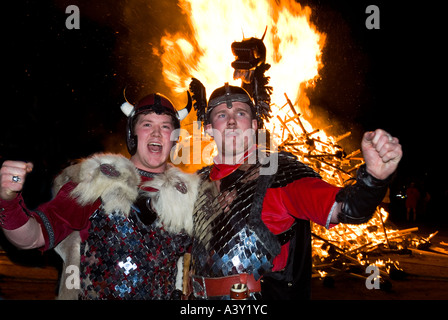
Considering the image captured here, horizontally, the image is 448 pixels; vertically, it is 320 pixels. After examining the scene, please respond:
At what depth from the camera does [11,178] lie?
187cm

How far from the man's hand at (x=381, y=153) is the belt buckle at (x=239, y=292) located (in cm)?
124

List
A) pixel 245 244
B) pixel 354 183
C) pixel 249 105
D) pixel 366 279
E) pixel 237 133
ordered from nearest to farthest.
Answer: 1. pixel 354 183
2. pixel 245 244
3. pixel 237 133
4. pixel 249 105
5. pixel 366 279

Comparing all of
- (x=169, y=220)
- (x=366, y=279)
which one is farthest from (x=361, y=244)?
(x=169, y=220)

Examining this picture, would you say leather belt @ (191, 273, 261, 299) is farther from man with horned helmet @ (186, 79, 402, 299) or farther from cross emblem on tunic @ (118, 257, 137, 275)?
cross emblem on tunic @ (118, 257, 137, 275)

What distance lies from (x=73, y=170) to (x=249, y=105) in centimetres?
181

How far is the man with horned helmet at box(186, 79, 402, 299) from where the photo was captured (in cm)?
203

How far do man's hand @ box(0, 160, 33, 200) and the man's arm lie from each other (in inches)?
80.7

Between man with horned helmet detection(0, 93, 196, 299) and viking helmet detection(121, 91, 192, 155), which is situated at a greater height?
viking helmet detection(121, 91, 192, 155)

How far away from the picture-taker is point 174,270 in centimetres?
271

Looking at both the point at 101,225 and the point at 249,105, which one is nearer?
the point at 101,225

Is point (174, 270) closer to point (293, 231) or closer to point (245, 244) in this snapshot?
point (245, 244)

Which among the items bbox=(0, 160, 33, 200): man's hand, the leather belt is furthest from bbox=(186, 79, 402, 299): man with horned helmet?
bbox=(0, 160, 33, 200): man's hand

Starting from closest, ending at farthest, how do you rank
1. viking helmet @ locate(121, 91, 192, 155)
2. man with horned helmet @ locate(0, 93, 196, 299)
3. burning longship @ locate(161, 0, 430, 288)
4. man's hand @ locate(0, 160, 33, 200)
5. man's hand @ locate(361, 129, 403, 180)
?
1. man's hand @ locate(361, 129, 403, 180)
2. man's hand @ locate(0, 160, 33, 200)
3. man with horned helmet @ locate(0, 93, 196, 299)
4. viking helmet @ locate(121, 91, 192, 155)
5. burning longship @ locate(161, 0, 430, 288)

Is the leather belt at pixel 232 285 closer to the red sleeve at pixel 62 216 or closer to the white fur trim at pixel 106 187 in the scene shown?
the white fur trim at pixel 106 187
